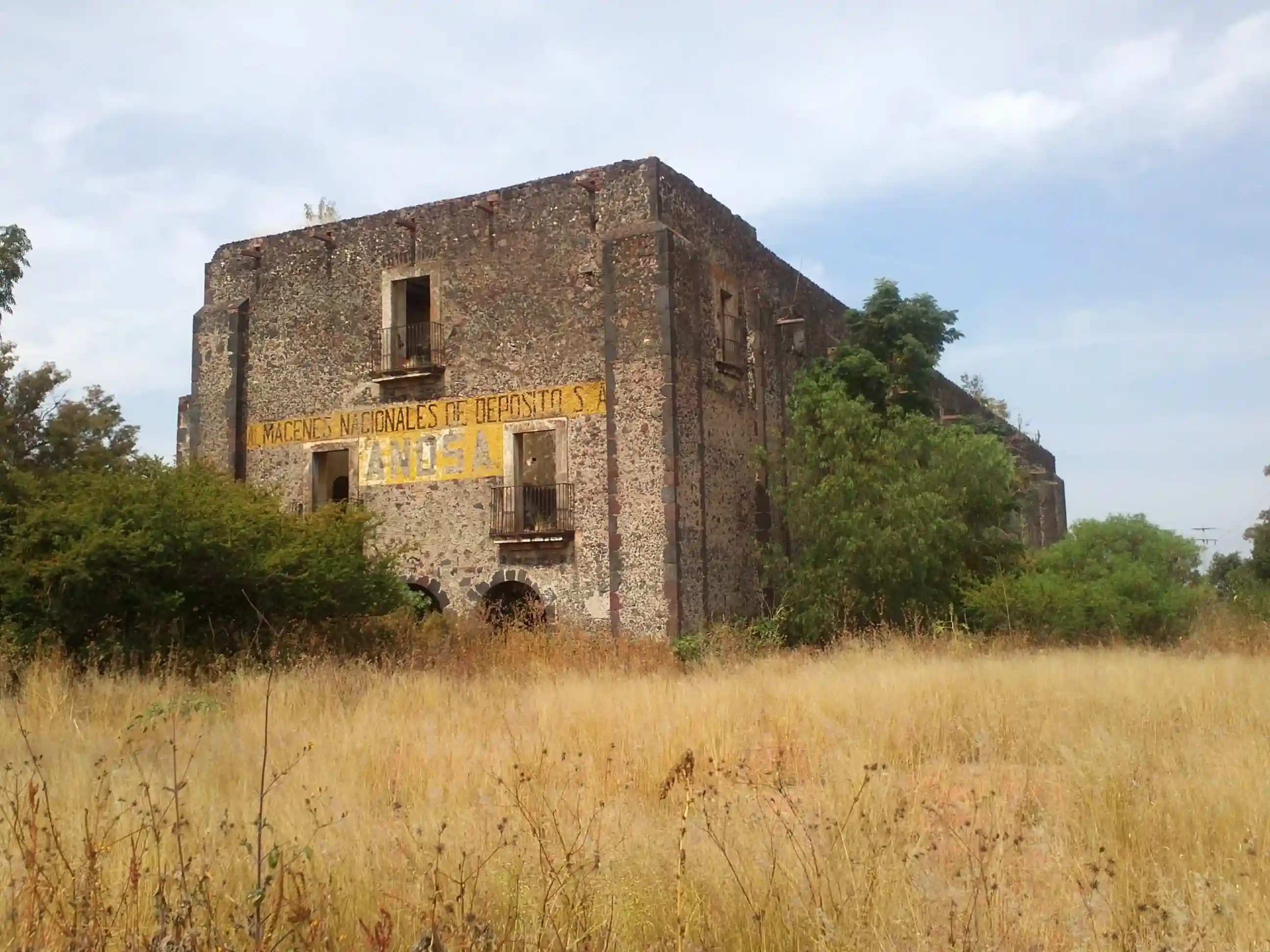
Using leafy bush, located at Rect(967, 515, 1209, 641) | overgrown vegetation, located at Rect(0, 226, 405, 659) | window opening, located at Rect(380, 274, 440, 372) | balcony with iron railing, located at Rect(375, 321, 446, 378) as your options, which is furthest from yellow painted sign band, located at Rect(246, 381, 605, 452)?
leafy bush, located at Rect(967, 515, 1209, 641)

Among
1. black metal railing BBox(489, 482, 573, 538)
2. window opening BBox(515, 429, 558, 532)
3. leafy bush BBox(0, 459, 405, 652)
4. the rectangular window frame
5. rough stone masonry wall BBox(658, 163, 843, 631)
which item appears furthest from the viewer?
the rectangular window frame

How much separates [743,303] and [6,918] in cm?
1630

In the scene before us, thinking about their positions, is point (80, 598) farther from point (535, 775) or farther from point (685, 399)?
point (685, 399)

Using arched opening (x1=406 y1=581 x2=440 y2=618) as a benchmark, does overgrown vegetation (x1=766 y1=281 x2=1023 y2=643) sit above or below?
above

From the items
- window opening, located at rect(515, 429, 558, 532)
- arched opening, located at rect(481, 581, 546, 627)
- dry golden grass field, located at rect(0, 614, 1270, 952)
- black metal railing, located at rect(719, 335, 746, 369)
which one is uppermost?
black metal railing, located at rect(719, 335, 746, 369)

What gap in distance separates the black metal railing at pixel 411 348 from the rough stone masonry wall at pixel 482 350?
0.20m

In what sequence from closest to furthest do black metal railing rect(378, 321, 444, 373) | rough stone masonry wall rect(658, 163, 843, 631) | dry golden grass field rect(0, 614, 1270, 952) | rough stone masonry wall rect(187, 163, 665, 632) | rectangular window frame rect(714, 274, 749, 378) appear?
dry golden grass field rect(0, 614, 1270, 952) → rough stone masonry wall rect(187, 163, 665, 632) → rough stone masonry wall rect(658, 163, 843, 631) → rectangular window frame rect(714, 274, 749, 378) → black metal railing rect(378, 321, 444, 373)

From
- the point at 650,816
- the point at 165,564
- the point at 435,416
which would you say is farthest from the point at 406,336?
the point at 650,816

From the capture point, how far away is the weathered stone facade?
653 inches

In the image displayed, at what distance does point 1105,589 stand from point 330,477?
1411 centimetres

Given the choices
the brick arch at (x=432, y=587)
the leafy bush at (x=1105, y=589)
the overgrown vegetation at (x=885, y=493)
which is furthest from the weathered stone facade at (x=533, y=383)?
the leafy bush at (x=1105, y=589)

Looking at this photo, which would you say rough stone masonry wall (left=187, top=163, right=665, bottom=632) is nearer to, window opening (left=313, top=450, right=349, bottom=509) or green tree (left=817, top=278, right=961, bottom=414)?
window opening (left=313, top=450, right=349, bottom=509)

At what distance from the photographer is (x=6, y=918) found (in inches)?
163

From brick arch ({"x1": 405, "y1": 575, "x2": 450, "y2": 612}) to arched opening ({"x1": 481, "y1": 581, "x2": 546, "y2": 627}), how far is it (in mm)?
719
